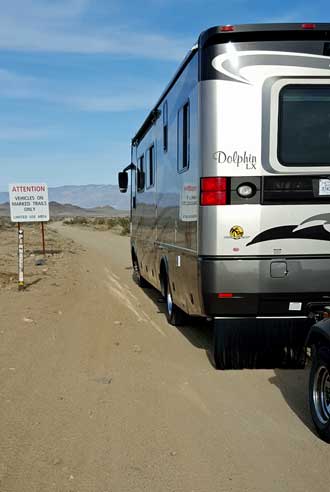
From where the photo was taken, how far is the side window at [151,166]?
10188mm

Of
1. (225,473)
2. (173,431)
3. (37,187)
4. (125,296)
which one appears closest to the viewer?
(225,473)

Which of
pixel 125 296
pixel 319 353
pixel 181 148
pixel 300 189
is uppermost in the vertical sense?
pixel 181 148

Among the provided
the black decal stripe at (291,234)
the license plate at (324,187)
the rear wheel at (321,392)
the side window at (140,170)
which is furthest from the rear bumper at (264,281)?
the side window at (140,170)

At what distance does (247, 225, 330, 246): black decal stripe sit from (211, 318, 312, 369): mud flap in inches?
35.8

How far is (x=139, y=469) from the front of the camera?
406 centimetres

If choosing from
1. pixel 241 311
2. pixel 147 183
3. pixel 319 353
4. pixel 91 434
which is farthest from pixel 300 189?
pixel 147 183

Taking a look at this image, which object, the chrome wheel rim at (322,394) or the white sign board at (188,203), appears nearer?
the chrome wheel rim at (322,394)

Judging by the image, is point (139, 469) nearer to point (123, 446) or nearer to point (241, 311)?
point (123, 446)

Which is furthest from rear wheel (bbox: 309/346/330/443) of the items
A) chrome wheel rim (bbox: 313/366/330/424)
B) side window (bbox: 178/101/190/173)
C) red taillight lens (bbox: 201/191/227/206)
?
side window (bbox: 178/101/190/173)

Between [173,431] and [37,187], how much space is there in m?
13.2

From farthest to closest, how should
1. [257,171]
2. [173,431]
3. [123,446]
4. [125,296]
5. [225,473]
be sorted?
[125,296] → [257,171] → [173,431] → [123,446] → [225,473]

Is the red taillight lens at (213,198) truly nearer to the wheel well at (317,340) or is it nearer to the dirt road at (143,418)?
the wheel well at (317,340)

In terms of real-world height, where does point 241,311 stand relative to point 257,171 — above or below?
below

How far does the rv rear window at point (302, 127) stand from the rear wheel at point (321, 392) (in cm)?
213
